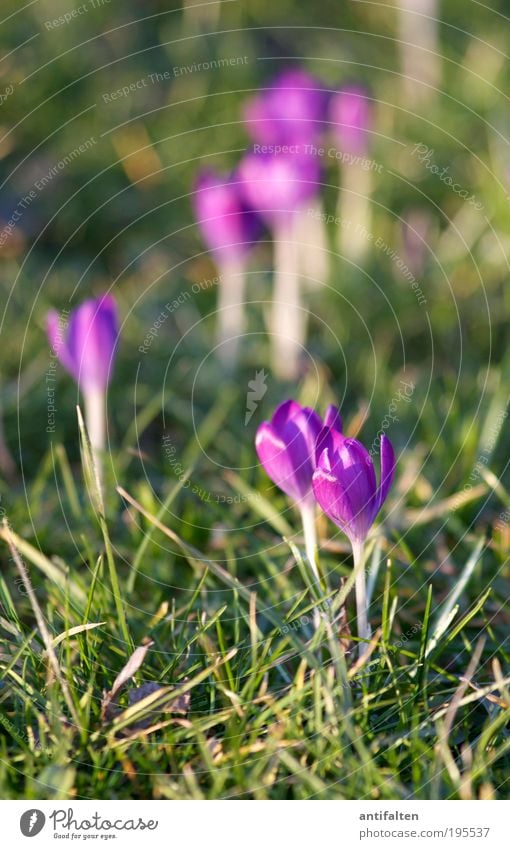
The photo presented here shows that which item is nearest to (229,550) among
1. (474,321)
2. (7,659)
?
(7,659)

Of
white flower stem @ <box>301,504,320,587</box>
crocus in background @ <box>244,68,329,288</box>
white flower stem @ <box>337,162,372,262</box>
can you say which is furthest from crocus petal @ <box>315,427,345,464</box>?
white flower stem @ <box>337,162,372,262</box>

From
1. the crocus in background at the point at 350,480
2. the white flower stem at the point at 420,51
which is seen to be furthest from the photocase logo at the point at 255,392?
the white flower stem at the point at 420,51
